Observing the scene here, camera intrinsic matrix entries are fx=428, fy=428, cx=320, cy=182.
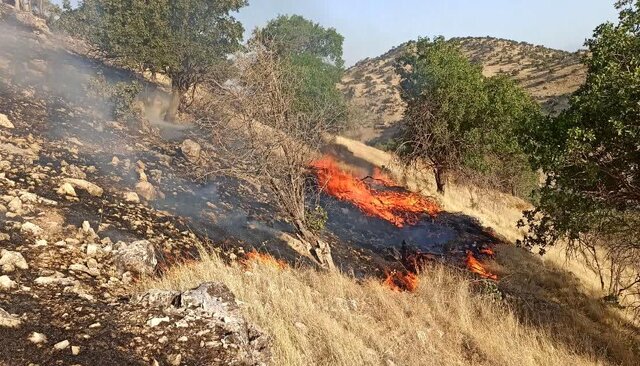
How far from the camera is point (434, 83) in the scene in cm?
1788

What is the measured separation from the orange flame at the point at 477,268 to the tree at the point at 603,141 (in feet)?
14.5

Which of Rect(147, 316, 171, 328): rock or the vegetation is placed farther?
the vegetation

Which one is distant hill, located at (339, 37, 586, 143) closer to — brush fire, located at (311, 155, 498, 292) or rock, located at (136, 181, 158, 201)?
Result: brush fire, located at (311, 155, 498, 292)

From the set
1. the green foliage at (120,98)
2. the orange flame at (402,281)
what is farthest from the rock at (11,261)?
the green foliage at (120,98)

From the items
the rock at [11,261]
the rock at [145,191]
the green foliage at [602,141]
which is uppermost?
the green foliage at [602,141]

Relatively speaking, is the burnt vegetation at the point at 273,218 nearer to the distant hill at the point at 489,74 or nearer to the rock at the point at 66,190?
the rock at the point at 66,190

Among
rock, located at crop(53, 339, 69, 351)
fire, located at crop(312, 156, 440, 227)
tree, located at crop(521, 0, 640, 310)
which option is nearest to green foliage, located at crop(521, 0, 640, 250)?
tree, located at crop(521, 0, 640, 310)

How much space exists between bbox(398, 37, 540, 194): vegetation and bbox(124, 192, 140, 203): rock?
433 inches

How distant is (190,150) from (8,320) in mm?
10169

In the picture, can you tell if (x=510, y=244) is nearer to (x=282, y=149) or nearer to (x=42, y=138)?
(x=282, y=149)

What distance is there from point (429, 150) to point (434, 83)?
111 inches

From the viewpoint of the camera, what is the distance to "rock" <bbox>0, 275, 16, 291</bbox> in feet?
13.6

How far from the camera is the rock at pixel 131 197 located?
26.7 feet

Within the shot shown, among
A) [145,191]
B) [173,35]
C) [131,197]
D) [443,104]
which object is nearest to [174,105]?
[173,35]
